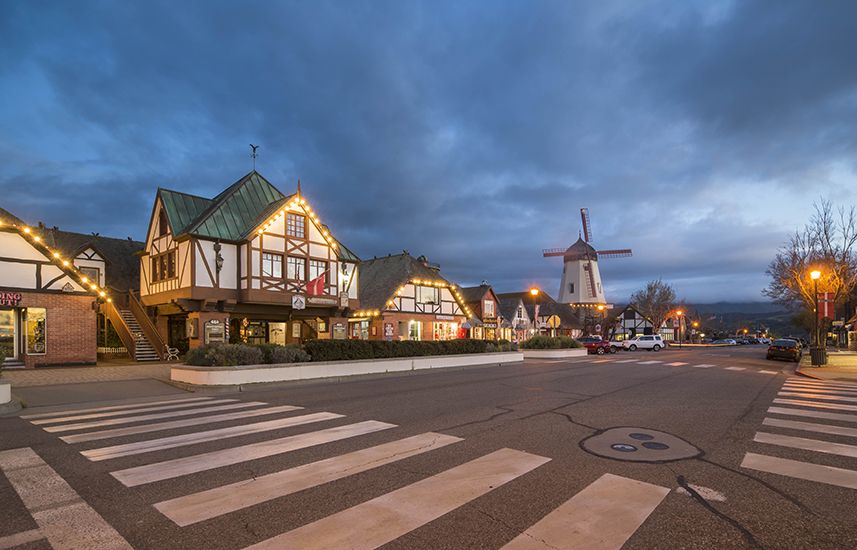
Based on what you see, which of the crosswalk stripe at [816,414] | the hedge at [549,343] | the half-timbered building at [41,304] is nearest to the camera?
the crosswalk stripe at [816,414]

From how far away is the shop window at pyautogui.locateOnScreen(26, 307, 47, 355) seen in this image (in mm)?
20750

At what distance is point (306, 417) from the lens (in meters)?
9.77

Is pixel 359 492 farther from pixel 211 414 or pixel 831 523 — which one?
pixel 211 414

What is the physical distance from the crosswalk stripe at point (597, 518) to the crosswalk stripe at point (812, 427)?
16.6 ft

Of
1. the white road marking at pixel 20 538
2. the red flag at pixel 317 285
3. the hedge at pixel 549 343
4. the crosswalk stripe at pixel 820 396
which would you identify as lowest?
the hedge at pixel 549 343

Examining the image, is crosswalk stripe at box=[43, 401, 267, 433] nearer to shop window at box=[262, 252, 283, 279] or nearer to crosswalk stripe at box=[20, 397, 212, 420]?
crosswalk stripe at box=[20, 397, 212, 420]

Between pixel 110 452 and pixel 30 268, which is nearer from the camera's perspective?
pixel 110 452

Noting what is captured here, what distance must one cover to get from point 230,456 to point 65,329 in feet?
64.2

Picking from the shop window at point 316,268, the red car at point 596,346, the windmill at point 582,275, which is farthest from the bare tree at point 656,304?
the shop window at point 316,268

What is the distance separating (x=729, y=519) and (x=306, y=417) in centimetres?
739

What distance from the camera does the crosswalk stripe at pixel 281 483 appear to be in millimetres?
4859

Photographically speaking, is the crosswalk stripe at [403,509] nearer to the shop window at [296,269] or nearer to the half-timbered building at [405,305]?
the shop window at [296,269]

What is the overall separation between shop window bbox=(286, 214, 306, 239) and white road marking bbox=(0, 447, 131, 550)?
22.4 meters


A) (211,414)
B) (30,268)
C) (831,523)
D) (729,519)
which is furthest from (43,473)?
(30,268)
